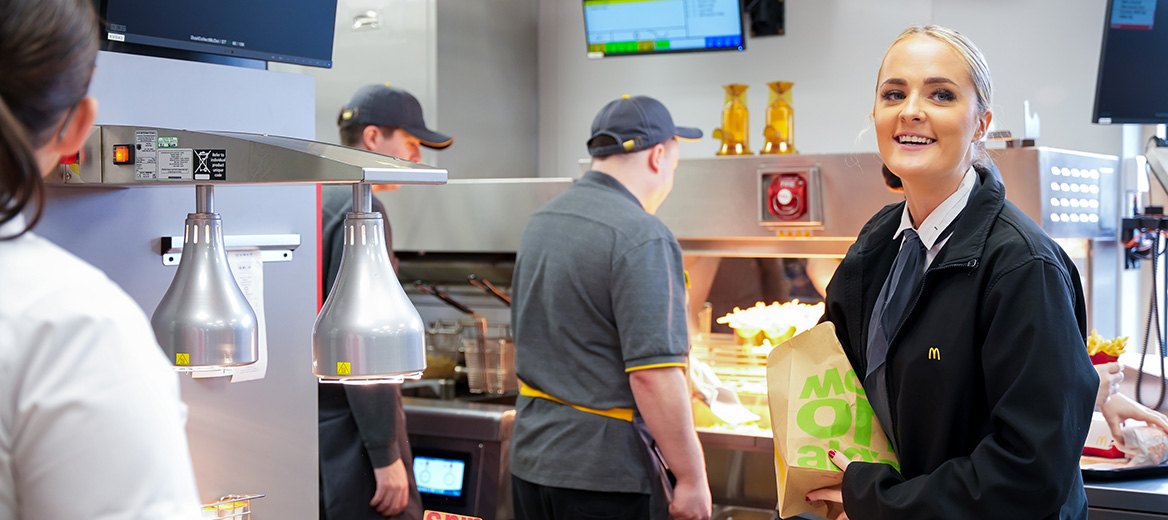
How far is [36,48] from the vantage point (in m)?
0.76

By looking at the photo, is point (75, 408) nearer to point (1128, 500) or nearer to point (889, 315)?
point (889, 315)

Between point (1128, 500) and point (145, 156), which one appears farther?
point (1128, 500)

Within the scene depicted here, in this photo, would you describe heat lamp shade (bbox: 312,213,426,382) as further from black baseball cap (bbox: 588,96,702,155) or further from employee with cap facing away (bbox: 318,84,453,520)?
black baseball cap (bbox: 588,96,702,155)

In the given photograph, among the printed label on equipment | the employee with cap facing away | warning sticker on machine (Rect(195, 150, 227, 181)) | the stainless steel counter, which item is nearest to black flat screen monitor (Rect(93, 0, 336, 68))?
the printed label on equipment

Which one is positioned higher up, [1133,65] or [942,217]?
[1133,65]

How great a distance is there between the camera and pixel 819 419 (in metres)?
1.61

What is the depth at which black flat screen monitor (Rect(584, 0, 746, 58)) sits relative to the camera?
359cm

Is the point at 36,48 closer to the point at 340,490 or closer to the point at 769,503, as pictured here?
the point at 340,490

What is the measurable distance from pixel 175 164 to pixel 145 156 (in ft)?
0.26

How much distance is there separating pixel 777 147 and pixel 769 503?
1095 mm

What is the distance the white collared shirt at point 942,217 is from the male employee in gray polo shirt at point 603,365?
813 millimetres

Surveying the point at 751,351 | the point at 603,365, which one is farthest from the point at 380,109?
the point at 751,351

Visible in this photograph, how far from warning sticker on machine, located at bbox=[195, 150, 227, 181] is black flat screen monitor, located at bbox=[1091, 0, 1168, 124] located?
2471mm

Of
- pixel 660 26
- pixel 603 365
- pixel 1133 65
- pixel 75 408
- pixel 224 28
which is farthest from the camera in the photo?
pixel 660 26
